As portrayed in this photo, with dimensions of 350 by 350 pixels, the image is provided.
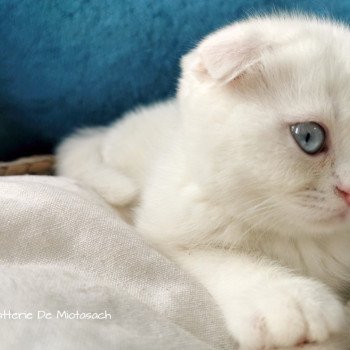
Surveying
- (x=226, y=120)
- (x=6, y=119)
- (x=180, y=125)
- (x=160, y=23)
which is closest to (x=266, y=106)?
(x=226, y=120)

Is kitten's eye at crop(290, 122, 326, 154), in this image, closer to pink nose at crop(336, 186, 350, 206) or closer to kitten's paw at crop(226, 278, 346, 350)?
pink nose at crop(336, 186, 350, 206)

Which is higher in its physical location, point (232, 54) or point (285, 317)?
point (232, 54)

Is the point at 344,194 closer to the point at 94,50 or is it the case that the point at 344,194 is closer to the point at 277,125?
the point at 277,125

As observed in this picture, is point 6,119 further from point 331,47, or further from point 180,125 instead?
point 331,47

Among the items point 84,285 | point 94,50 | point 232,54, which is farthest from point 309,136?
point 94,50

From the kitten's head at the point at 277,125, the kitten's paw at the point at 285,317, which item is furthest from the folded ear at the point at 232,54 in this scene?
the kitten's paw at the point at 285,317

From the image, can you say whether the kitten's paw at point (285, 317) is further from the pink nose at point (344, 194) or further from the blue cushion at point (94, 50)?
the blue cushion at point (94, 50)
